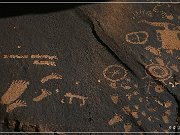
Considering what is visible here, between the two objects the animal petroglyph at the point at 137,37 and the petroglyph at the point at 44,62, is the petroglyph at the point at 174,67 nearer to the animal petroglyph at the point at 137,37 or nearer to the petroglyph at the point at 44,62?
the animal petroglyph at the point at 137,37

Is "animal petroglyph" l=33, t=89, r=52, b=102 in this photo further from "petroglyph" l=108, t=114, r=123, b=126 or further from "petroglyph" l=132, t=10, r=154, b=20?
"petroglyph" l=132, t=10, r=154, b=20

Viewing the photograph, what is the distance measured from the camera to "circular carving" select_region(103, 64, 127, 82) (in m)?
2.45

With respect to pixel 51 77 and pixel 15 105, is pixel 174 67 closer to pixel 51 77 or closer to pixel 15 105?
pixel 51 77

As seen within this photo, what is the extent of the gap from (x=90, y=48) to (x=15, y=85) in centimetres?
58

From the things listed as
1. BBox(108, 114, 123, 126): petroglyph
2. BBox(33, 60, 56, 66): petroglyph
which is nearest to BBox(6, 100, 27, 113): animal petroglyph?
BBox(33, 60, 56, 66): petroglyph

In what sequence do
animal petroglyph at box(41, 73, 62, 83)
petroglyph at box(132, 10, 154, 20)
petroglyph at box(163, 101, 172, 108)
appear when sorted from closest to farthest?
petroglyph at box(163, 101, 172, 108)
animal petroglyph at box(41, 73, 62, 83)
petroglyph at box(132, 10, 154, 20)

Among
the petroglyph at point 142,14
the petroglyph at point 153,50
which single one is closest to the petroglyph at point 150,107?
the petroglyph at point 153,50

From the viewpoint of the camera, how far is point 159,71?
2.47 meters

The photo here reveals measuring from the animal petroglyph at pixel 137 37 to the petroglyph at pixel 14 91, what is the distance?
795mm

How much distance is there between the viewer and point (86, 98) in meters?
2.31

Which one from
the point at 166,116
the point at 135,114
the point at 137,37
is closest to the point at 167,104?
the point at 166,116

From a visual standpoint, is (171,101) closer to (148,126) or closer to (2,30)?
(148,126)

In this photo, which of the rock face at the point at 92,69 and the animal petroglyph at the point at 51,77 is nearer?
the rock face at the point at 92,69

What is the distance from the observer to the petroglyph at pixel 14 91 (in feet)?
7.50
